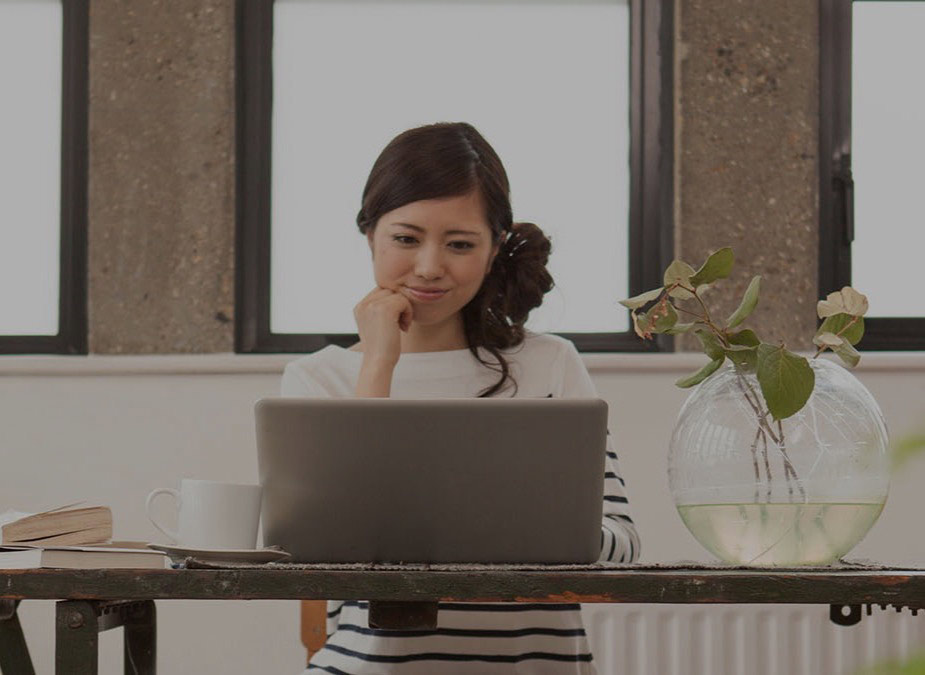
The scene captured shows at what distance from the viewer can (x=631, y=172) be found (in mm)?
2775

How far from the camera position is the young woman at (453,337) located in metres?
1.57

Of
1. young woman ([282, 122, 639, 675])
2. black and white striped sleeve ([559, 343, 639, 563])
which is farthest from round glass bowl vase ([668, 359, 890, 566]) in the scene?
young woman ([282, 122, 639, 675])

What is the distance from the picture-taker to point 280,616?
8.06ft

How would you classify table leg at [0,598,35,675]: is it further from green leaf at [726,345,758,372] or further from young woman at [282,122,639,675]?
green leaf at [726,345,758,372]

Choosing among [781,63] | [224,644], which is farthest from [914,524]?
[224,644]

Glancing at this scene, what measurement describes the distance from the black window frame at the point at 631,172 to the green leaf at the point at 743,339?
1539mm

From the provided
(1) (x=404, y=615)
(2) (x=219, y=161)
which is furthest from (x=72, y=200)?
(1) (x=404, y=615)

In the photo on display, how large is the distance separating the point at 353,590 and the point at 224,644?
1.61 m

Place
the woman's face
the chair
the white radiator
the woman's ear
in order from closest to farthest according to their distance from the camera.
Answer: the woman's face
the woman's ear
the chair
the white radiator

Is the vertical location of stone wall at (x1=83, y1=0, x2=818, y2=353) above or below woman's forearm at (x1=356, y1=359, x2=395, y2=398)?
above

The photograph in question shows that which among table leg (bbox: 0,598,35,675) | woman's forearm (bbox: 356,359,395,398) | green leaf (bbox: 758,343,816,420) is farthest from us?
woman's forearm (bbox: 356,359,395,398)

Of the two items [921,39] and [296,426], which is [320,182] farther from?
[296,426]

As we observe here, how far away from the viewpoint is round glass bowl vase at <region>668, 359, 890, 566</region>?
42.6 inches

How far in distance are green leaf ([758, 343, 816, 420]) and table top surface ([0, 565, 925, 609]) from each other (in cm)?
16
